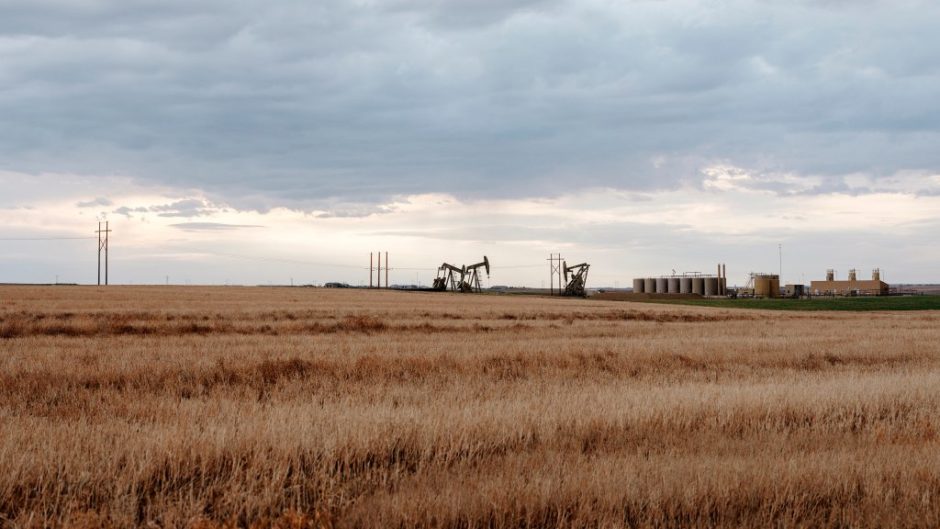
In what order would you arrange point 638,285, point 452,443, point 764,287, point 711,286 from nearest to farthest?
point 452,443, point 764,287, point 711,286, point 638,285

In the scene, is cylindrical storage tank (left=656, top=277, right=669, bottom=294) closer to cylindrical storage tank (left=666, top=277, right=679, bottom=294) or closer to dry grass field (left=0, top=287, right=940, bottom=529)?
cylindrical storage tank (left=666, top=277, right=679, bottom=294)

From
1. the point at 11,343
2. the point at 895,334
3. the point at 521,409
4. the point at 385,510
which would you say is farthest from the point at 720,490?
the point at 895,334

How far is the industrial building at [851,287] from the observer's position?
136500 mm

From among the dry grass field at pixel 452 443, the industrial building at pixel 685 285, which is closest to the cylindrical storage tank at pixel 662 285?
the industrial building at pixel 685 285

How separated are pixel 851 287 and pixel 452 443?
152 metres

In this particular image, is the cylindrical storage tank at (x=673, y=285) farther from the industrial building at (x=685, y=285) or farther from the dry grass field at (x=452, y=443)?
the dry grass field at (x=452, y=443)

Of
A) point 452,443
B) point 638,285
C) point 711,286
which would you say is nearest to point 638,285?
point 638,285

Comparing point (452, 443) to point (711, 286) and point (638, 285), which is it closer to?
point (711, 286)

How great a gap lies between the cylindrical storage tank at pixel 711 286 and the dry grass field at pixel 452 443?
13842 cm

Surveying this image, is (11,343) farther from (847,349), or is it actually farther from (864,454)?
(847,349)

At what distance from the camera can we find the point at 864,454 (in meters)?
8.05

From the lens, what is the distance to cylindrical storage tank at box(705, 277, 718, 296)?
15036cm

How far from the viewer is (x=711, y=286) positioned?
151000 millimetres

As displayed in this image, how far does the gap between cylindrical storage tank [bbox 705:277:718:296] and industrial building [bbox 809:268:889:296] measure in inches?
711
